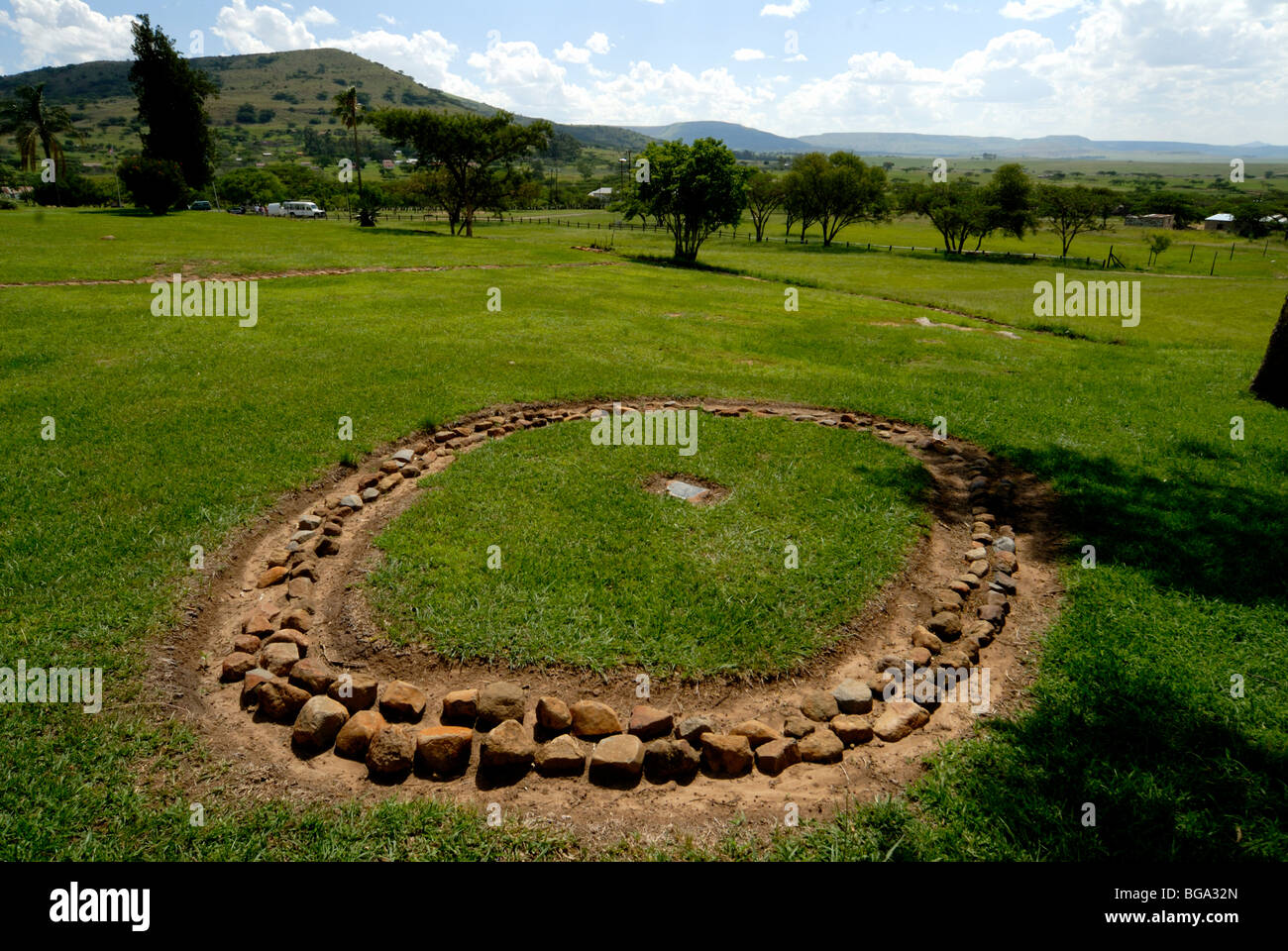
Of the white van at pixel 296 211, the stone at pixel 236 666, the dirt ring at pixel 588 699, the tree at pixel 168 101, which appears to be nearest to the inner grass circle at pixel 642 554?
the dirt ring at pixel 588 699

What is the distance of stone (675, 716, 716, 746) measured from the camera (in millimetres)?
4645

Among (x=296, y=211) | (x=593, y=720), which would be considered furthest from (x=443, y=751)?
(x=296, y=211)

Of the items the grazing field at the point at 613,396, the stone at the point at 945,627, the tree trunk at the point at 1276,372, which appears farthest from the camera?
the tree trunk at the point at 1276,372

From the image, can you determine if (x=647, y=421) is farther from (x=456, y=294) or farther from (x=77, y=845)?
(x=456, y=294)

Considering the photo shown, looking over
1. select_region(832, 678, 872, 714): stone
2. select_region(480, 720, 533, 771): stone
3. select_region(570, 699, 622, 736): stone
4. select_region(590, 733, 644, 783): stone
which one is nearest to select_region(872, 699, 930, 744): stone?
select_region(832, 678, 872, 714): stone

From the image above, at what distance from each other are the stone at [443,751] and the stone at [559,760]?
47 cm

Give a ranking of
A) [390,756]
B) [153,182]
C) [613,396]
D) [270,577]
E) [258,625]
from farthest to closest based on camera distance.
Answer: [153,182], [613,396], [270,577], [258,625], [390,756]

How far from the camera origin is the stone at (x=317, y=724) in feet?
14.8

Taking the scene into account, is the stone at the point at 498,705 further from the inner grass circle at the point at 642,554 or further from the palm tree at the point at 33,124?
the palm tree at the point at 33,124

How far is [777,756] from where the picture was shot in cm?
450

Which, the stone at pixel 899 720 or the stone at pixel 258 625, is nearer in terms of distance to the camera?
the stone at pixel 899 720

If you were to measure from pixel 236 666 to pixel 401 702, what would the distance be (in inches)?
57.0

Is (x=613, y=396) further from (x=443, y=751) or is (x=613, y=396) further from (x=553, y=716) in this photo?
(x=443, y=751)
